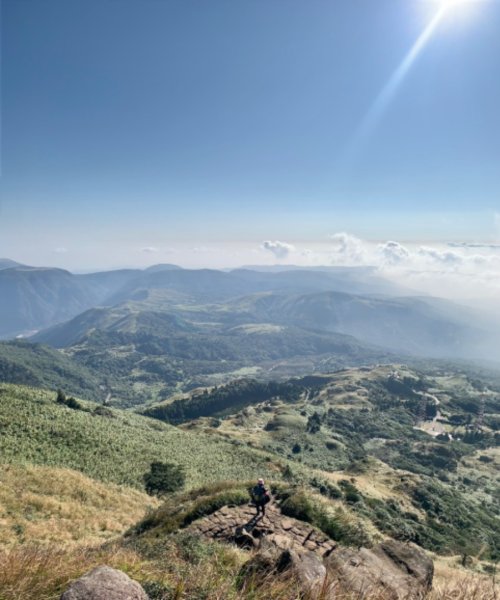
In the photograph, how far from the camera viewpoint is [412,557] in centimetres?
1197

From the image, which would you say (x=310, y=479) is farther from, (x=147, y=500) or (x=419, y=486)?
(x=419, y=486)

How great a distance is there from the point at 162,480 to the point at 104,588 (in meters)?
36.1

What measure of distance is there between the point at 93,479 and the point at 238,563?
29.3 m

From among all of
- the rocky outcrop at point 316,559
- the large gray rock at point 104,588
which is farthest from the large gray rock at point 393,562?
the large gray rock at point 104,588

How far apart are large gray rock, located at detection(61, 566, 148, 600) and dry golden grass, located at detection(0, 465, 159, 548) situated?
15.9 m

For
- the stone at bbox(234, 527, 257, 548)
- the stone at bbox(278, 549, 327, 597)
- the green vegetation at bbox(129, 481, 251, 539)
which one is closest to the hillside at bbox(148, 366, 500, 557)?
the green vegetation at bbox(129, 481, 251, 539)

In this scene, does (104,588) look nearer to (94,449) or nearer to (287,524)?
(287,524)

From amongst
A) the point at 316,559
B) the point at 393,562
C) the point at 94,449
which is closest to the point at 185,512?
the point at 393,562

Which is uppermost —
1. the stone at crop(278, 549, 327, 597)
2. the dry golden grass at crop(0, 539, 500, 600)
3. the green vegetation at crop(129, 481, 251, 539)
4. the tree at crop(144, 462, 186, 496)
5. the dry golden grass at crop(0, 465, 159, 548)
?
the dry golden grass at crop(0, 539, 500, 600)

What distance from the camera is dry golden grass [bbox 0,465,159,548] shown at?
20594 millimetres

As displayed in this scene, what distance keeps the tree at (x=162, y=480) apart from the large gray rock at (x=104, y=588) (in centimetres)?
3446

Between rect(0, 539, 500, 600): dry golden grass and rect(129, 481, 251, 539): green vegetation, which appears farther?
rect(129, 481, 251, 539): green vegetation

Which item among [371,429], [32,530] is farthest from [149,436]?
[371,429]

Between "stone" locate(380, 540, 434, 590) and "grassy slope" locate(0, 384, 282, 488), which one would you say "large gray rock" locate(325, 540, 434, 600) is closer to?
"stone" locate(380, 540, 434, 590)
